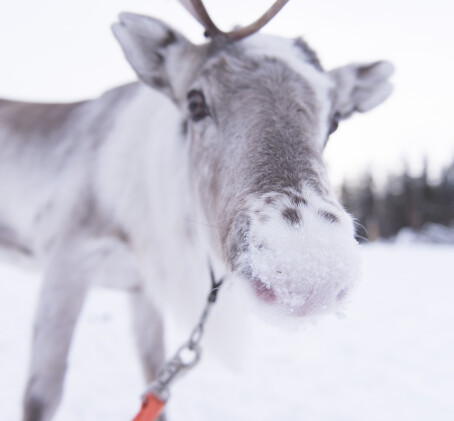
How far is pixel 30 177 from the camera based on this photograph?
207 centimetres

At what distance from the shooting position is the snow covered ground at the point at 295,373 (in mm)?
2150

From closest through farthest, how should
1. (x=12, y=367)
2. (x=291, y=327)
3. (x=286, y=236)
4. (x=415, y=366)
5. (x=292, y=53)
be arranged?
1. (x=286, y=236)
2. (x=291, y=327)
3. (x=292, y=53)
4. (x=415, y=366)
5. (x=12, y=367)

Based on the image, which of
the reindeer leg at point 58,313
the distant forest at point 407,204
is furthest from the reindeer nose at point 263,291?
the distant forest at point 407,204

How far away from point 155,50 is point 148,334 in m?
1.61

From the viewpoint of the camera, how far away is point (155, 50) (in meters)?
1.52

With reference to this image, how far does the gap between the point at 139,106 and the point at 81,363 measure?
7.36ft

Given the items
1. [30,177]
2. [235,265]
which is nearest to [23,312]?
[30,177]

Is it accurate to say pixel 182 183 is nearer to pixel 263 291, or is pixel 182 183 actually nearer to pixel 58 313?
pixel 58 313

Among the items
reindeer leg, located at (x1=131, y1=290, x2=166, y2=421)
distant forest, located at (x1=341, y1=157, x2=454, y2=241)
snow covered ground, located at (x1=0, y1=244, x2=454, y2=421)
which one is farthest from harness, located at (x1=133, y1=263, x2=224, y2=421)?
distant forest, located at (x1=341, y1=157, x2=454, y2=241)

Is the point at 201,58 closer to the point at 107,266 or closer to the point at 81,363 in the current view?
the point at 107,266

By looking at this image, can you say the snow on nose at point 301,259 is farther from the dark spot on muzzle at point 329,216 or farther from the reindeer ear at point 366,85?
the reindeer ear at point 366,85

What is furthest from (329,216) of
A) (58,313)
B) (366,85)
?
(58,313)

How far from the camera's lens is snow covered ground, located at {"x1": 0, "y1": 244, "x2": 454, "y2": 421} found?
2150mm

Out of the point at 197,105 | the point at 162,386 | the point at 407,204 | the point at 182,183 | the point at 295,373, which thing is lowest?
the point at 407,204
